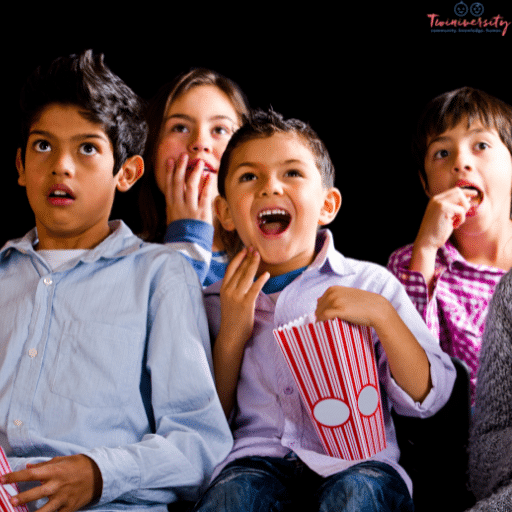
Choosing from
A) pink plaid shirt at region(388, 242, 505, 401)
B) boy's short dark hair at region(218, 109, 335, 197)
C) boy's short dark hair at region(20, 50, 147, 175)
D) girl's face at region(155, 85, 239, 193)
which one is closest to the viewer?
boy's short dark hair at region(20, 50, 147, 175)

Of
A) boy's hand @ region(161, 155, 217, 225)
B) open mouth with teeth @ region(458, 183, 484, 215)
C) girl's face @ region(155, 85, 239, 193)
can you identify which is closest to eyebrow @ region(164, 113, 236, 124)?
girl's face @ region(155, 85, 239, 193)

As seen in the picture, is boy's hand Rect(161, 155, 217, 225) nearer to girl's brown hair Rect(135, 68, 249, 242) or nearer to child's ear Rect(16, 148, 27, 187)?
girl's brown hair Rect(135, 68, 249, 242)

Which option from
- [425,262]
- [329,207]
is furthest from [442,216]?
[329,207]

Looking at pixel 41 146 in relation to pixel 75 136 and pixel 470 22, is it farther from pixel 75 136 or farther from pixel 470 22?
pixel 470 22

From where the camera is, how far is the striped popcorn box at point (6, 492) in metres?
1.03

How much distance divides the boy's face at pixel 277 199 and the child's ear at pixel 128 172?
28cm

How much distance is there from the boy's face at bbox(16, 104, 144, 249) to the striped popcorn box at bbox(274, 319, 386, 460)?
674mm

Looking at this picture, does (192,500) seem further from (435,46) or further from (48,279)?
(435,46)

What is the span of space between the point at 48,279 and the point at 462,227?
1343 mm

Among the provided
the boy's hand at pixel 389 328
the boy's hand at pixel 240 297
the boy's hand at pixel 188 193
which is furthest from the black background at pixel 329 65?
the boy's hand at pixel 389 328

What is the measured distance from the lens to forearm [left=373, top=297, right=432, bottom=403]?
4.32ft

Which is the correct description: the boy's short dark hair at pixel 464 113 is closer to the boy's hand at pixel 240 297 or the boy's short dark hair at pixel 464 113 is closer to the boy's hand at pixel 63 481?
the boy's hand at pixel 240 297

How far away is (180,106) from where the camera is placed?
87.8 inches

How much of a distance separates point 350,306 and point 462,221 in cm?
77
